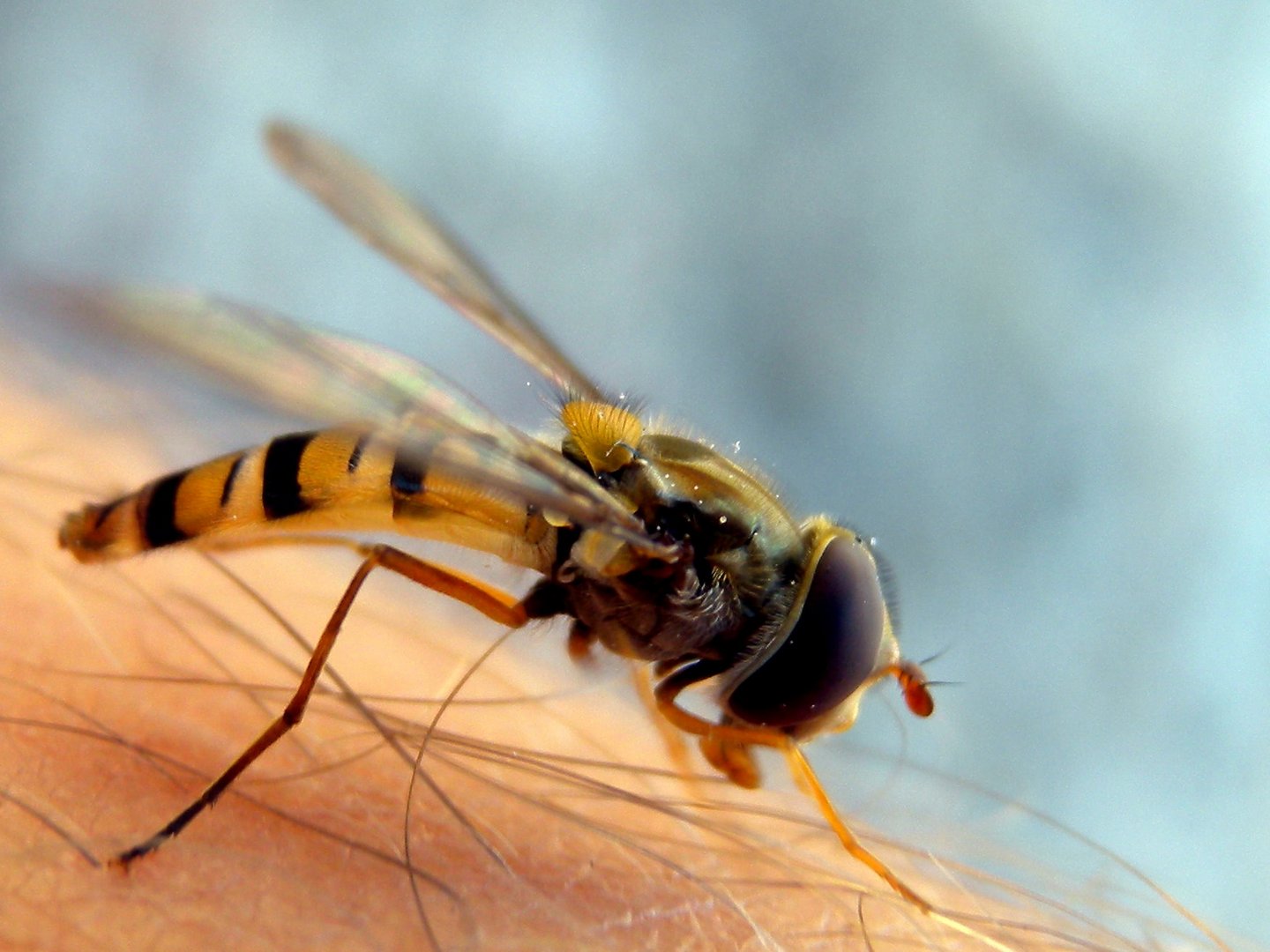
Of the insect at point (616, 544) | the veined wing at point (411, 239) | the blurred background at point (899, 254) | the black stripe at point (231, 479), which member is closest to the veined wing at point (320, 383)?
the insect at point (616, 544)

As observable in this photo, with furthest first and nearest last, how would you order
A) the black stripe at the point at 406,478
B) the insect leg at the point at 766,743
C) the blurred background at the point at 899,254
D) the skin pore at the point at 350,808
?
the blurred background at the point at 899,254
the black stripe at the point at 406,478
the insect leg at the point at 766,743
the skin pore at the point at 350,808

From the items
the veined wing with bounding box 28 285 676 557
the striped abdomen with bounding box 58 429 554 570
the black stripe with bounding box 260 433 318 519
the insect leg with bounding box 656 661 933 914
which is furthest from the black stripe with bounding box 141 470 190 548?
the insect leg with bounding box 656 661 933 914

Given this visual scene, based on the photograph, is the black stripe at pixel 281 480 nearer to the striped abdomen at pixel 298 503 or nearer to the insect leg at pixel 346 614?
the striped abdomen at pixel 298 503

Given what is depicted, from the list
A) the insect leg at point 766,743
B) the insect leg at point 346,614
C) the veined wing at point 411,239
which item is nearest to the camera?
the insect leg at point 346,614

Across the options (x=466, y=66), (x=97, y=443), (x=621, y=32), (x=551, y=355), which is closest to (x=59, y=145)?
(x=466, y=66)

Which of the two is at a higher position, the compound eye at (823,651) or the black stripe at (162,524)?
the compound eye at (823,651)

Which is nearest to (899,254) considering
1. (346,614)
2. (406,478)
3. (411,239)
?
(411,239)

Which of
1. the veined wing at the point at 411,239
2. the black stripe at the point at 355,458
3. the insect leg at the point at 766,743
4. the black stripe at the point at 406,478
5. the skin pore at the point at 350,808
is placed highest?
the veined wing at the point at 411,239
